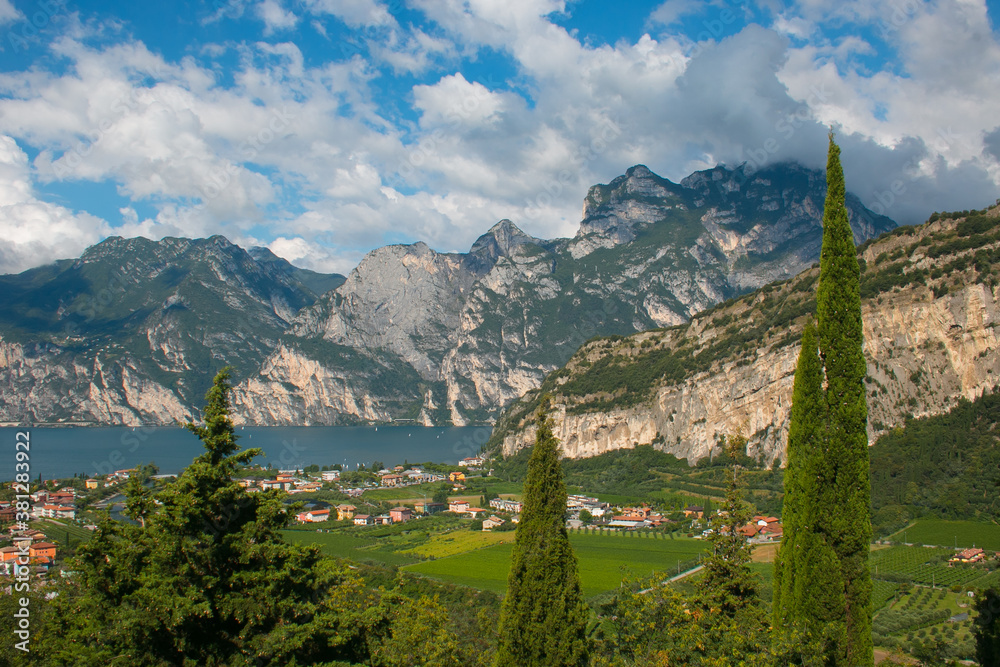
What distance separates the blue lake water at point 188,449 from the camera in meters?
98.4

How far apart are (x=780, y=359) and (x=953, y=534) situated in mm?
32041

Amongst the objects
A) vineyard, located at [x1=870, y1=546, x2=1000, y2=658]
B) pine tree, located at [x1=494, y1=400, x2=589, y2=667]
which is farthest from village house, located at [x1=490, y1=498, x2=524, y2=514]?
pine tree, located at [x1=494, y1=400, x2=589, y2=667]

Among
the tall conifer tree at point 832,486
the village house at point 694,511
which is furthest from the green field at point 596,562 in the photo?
the tall conifer tree at point 832,486

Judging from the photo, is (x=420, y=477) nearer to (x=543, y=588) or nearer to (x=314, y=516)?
(x=314, y=516)

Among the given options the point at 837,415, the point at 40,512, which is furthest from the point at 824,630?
the point at 40,512

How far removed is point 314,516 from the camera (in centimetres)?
6706

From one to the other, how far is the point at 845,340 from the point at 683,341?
95.7m

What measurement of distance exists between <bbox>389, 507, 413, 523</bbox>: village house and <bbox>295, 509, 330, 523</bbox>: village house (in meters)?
6.78

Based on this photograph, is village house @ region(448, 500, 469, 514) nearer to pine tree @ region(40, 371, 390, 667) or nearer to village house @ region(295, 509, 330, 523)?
village house @ region(295, 509, 330, 523)

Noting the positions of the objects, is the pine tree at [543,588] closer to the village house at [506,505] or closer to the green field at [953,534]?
the green field at [953,534]

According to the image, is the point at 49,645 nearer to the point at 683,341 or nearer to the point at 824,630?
the point at 824,630

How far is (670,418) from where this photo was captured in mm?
93125

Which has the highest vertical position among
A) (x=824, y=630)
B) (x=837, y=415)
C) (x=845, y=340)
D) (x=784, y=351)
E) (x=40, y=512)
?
(x=784, y=351)

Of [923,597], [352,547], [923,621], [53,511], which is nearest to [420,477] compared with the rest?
[352,547]
